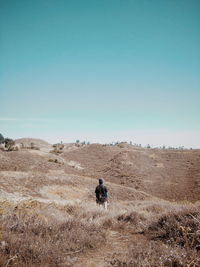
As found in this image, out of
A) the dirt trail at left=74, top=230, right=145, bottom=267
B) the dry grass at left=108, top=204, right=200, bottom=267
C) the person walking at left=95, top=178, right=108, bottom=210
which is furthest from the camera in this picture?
the person walking at left=95, top=178, right=108, bottom=210

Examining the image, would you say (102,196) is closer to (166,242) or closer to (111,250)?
(166,242)

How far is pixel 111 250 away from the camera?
173 inches

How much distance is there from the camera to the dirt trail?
12.3ft

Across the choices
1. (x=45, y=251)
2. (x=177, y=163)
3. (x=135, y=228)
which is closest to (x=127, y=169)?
(x=177, y=163)

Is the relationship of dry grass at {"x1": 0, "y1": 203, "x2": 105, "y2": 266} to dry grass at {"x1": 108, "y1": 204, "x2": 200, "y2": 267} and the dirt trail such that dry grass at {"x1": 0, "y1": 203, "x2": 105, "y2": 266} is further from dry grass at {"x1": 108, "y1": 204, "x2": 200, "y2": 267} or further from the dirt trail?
dry grass at {"x1": 108, "y1": 204, "x2": 200, "y2": 267}

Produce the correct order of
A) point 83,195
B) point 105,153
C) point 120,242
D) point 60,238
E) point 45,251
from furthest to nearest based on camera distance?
point 105,153 → point 83,195 → point 120,242 → point 60,238 → point 45,251

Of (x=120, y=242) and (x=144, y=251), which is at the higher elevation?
(x=144, y=251)

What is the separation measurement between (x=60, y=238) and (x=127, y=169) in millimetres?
39564

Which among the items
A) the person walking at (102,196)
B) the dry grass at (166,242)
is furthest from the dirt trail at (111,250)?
the person walking at (102,196)

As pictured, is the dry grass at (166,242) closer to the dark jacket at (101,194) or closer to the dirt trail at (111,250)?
the dirt trail at (111,250)

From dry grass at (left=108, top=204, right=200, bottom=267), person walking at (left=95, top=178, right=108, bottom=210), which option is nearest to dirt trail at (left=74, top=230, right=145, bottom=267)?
dry grass at (left=108, top=204, right=200, bottom=267)

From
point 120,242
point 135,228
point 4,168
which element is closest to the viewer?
point 120,242

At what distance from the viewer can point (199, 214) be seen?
5.20 meters

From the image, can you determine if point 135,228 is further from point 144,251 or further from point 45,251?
point 45,251
